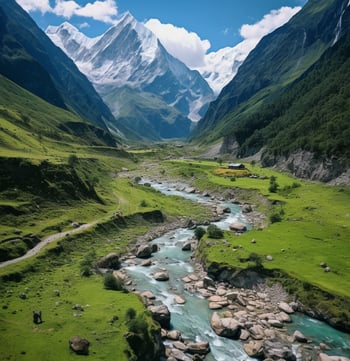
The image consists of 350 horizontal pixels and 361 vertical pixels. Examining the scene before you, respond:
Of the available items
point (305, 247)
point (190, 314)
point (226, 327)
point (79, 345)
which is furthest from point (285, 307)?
point (79, 345)

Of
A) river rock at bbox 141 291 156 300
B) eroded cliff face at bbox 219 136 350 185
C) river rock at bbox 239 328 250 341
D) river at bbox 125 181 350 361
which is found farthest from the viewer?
eroded cliff face at bbox 219 136 350 185

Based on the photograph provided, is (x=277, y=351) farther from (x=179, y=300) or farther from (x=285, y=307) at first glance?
(x=179, y=300)

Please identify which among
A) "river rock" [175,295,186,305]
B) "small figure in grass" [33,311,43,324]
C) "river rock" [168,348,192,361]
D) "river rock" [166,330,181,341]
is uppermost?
"small figure in grass" [33,311,43,324]

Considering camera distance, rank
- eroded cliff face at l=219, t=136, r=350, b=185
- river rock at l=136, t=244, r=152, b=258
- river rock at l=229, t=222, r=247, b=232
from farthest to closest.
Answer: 1. eroded cliff face at l=219, t=136, r=350, b=185
2. river rock at l=229, t=222, r=247, b=232
3. river rock at l=136, t=244, r=152, b=258

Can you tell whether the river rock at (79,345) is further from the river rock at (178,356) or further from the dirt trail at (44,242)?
the dirt trail at (44,242)

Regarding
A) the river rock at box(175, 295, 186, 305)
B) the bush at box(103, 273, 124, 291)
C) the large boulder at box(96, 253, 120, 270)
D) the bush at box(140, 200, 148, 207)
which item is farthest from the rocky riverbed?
the bush at box(140, 200, 148, 207)

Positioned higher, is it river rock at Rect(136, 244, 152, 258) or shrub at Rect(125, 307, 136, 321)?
shrub at Rect(125, 307, 136, 321)

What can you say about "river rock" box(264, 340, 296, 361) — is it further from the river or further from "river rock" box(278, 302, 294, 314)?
"river rock" box(278, 302, 294, 314)

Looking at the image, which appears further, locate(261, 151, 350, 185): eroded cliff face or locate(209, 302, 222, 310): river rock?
locate(261, 151, 350, 185): eroded cliff face

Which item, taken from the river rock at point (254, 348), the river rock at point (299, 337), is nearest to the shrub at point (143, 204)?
the river rock at point (254, 348)
